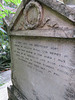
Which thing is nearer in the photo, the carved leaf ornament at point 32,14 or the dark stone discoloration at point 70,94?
the dark stone discoloration at point 70,94

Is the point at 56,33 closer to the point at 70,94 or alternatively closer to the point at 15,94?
the point at 70,94

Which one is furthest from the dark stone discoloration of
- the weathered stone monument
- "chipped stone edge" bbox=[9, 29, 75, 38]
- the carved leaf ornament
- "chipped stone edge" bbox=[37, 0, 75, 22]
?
the carved leaf ornament

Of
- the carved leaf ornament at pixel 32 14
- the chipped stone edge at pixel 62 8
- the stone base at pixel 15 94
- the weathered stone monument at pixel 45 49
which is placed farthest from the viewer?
the stone base at pixel 15 94

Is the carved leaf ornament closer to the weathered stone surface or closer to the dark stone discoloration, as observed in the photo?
the weathered stone surface

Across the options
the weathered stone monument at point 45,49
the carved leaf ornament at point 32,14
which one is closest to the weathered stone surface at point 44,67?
the weathered stone monument at point 45,49

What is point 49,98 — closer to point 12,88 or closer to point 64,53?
point 64,53

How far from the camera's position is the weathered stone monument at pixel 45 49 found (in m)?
0.94

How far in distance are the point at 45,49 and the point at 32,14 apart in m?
0.55

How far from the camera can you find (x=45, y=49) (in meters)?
1.20

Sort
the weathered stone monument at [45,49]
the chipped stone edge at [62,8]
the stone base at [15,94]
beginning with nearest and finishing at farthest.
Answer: the chipped stone edge at [62,8]
the weathered stone monument at [45,49]
the stone base at [15,94]

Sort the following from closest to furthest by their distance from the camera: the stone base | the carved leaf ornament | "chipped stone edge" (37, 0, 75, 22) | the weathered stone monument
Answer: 1. "chipped stone edge" (37, 0, 75, 22)
2. the weathered stone monument
3. the carved leaf ornament
4. the stone base

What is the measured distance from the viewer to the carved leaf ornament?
1.13 m

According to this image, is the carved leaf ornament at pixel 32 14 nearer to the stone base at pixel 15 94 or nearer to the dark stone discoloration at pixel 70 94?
the dark stone discoloration at pixel 70 94

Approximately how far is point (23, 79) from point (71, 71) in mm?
1082
